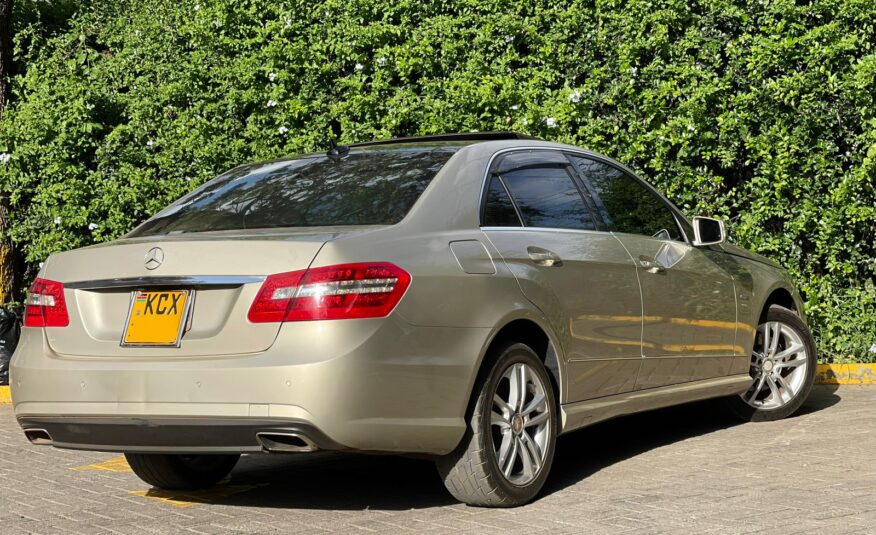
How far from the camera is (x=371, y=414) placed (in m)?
4.74

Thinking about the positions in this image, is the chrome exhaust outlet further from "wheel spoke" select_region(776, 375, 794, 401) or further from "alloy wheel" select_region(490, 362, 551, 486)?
"wheel spoke" select_region(776, 375, 794, 401)

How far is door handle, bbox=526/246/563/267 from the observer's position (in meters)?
5.62

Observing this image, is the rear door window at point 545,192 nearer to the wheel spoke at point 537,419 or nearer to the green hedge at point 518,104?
the wheel spoke at point 537,419

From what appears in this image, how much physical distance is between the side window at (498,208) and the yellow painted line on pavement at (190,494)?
1832 millimetres

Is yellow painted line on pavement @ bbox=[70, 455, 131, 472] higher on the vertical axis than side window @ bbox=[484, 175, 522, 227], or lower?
lower

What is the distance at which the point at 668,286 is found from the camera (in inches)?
264

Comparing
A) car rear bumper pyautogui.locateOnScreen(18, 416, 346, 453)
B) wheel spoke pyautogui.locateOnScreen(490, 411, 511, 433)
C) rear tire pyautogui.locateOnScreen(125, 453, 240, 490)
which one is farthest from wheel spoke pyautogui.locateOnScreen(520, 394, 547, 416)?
rear tire pyautogui.locateOnScreen(125, 453, 240, 490)

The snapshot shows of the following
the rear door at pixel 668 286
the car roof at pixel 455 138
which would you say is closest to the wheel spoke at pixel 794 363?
the rear door at pixel 668 286

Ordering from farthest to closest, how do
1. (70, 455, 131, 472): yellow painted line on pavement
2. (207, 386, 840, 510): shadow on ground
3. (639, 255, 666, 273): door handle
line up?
(70, 455, 131, 472): yellow painted line on pavement < (639, 255, 666, 273): door handle < (207, 386, 840, 510): shadow on ground

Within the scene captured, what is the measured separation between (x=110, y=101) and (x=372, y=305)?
8067 millimetres

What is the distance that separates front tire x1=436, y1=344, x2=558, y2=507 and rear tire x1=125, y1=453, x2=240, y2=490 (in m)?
1.50

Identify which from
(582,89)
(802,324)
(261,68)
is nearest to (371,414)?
(802,324)

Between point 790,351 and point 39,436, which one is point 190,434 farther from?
point 790,351

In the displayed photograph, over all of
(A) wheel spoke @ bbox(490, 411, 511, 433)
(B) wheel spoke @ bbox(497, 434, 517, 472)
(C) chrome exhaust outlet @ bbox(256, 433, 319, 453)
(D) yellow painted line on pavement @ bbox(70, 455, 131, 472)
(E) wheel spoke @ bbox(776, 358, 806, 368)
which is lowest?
(D) yellow painted line on pavement @ bbox(70, 455, 131, 472)
